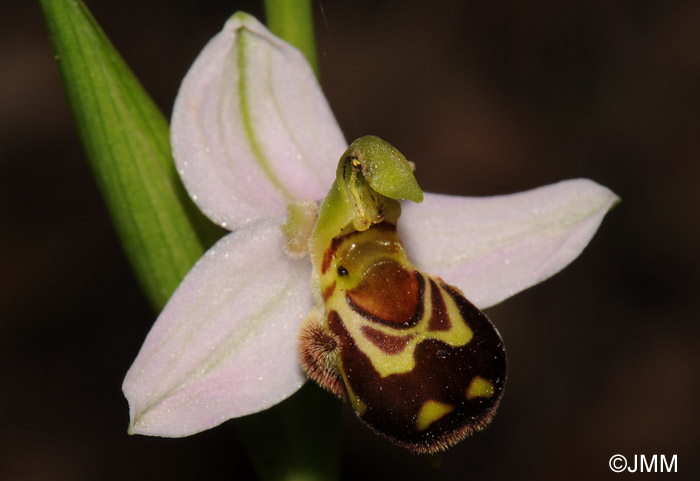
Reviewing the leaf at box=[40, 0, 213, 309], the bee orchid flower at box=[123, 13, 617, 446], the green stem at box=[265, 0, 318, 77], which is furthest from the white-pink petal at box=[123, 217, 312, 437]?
the green stem at box=[265, 0, 318, 77]

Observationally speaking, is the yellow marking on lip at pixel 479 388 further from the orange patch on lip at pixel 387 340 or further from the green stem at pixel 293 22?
the green stem at pixel 293 22

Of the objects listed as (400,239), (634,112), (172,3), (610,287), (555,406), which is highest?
(400,239)

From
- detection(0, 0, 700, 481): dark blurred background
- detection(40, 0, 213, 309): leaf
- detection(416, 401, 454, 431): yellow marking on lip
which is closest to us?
detection(416, 401, 454, 431): yellow marking on lip

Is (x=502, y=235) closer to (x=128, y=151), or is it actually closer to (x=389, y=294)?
(x=389, y=294)

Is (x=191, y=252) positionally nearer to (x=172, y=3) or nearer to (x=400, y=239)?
(x=400, y=239)

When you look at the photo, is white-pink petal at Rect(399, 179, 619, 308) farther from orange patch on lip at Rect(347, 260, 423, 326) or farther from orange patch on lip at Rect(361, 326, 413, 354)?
orange patch on lip at Rect(361, 326, 413, 354)

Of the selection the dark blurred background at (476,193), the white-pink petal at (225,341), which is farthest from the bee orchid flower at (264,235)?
the dark blurred background at (476,193)

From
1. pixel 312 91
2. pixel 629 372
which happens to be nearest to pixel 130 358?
pixel 629 372
